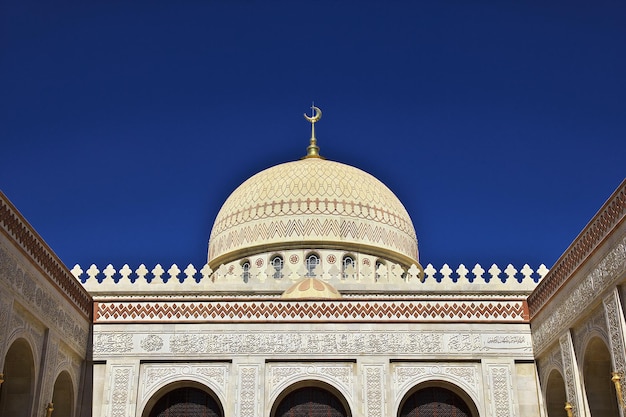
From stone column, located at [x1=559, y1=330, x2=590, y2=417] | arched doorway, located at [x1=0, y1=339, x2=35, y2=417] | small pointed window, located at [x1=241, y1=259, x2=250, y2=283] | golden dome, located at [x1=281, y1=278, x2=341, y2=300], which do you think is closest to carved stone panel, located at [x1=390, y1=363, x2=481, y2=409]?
stone column, located at [x1=559, y1=330, x2=590, y2=417]

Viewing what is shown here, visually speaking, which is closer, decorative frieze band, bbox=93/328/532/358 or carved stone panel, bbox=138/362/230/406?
carved stone panel, bbox=138/362/230/406

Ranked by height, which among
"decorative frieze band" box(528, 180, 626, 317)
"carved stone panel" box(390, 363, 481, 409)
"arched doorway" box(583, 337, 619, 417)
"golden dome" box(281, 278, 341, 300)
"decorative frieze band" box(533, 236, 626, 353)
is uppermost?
"golden dome" box(281, 278, 341, 300)

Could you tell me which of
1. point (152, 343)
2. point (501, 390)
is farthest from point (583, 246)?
point (152, 343)

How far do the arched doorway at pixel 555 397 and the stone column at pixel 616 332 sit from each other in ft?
6.33

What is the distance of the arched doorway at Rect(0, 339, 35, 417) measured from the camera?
765 cm

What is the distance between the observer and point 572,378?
7.96m

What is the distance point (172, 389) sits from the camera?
30.4 feet

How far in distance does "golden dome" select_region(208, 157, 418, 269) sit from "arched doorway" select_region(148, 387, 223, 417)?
5730 mm

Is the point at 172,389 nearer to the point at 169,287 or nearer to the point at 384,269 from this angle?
the point at 169,287

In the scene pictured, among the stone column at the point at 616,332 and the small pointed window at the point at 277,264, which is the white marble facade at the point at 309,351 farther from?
the small pointed window at the point at 277,264

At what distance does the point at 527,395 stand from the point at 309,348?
2585 millimetres

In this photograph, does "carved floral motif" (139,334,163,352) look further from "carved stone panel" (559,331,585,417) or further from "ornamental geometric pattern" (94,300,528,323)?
"carved stone panel" (559,331,585,417)

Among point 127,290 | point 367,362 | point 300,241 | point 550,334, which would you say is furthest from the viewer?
point 300,241

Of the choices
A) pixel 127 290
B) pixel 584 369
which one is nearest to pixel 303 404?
pixel 584 369
